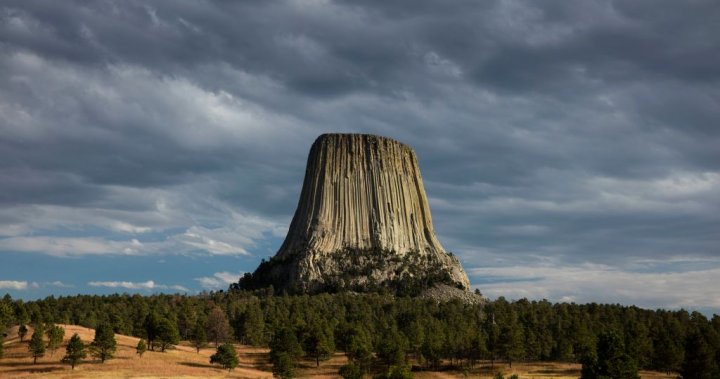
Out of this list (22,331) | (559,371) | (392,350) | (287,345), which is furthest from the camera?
(22,331)

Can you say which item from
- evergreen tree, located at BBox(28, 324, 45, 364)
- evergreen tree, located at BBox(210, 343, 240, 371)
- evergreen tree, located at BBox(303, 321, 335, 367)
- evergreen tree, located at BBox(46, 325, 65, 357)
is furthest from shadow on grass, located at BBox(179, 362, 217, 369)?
evergreen tree, located at BBox(28, 324, 45, 364)

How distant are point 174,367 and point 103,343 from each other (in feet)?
37.4

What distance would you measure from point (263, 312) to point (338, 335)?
34.3 metres

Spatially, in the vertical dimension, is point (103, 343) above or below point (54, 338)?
below

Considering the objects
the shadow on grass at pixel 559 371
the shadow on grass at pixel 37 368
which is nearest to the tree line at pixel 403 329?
the shadow on grass at pixel 559 371

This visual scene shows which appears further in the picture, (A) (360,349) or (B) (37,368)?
(A) (360,349)

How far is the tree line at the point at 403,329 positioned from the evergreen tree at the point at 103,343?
1004 cm

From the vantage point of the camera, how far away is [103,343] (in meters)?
102

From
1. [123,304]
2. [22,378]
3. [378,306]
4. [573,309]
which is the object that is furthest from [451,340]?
[123,304]

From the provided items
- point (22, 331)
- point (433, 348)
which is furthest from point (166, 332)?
point (433, 348)

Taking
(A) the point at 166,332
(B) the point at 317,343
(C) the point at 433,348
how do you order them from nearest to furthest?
(A) the point at 166,332 → (C) the point at 433,348 → (B) the point at 317,343

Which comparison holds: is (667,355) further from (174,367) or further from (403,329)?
(174,367)

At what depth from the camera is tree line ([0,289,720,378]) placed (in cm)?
10919

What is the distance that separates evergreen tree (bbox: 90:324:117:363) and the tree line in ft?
32.9
